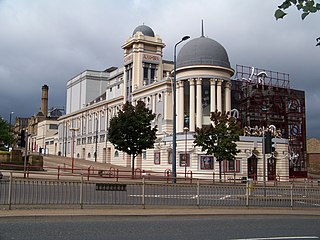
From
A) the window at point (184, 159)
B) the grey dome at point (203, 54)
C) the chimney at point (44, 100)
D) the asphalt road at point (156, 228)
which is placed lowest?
the asphalt road at point (156, 228)

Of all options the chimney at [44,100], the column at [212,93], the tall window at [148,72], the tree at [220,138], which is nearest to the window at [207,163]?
the tree at [220,138]

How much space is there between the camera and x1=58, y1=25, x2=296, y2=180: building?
4691cm

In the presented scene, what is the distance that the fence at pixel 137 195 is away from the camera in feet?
46.6

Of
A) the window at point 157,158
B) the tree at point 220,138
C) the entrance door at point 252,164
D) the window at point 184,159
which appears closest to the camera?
the tree at point 220,138

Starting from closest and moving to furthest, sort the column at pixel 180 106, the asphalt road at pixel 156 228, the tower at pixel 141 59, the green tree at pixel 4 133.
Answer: the asphalt road at pixel 156 228 → the column at pixel 180 106 → the tower at pixel 141 59 → the green tree at pixel 4 133

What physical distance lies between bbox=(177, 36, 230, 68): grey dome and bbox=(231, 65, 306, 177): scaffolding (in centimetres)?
615

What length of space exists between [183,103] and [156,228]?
133ft

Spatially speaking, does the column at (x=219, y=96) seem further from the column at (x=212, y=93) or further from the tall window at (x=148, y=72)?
the tall window at (x=148, y=72)

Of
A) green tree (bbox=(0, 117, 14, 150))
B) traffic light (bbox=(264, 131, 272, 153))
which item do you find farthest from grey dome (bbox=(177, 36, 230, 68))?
green tree (bbox=(0, 117, 14, 150))

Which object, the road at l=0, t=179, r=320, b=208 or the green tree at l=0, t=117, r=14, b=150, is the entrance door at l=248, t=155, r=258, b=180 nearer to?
the road at l=0, t=179, r=320, b=208

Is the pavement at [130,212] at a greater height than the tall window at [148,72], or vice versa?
the tall window at [148,72]

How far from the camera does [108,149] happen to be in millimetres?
68938

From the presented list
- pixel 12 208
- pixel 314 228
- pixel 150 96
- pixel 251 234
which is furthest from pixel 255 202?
pixel 150 96

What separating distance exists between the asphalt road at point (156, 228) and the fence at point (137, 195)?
6.68 ft
